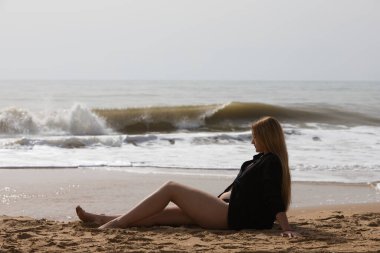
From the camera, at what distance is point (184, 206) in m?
5.73

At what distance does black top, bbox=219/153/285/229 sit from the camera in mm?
5410

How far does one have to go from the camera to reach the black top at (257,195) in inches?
213

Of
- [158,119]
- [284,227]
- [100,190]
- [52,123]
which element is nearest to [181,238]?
[284,227]

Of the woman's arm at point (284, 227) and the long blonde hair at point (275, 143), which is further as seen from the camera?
the long blonde hair at point (275, 143)

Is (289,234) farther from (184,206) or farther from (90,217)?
(90,217)

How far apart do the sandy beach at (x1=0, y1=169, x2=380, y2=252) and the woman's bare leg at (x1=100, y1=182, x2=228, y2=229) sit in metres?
0.11

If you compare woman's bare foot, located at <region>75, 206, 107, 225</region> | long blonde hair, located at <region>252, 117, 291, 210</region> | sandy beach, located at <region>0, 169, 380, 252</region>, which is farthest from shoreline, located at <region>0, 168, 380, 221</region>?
long blonde hair, located at <region>252, 117, 291, 210</region>

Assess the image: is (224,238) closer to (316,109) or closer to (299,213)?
(299,213)

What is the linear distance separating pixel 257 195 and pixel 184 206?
66 cm

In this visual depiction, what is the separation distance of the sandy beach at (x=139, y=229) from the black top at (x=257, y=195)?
0.42 ft

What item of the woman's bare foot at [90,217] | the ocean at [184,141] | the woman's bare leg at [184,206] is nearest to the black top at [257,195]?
the woman's bare leg at [184,206]

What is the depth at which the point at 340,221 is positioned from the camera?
6293 millimetres

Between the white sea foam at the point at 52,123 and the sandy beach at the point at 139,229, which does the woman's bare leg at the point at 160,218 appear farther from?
the white sea foam at the point at 52,123

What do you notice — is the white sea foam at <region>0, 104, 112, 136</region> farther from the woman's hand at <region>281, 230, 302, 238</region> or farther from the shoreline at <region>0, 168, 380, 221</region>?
the woman's hand at <region>281, 230, 302, 238</region>
